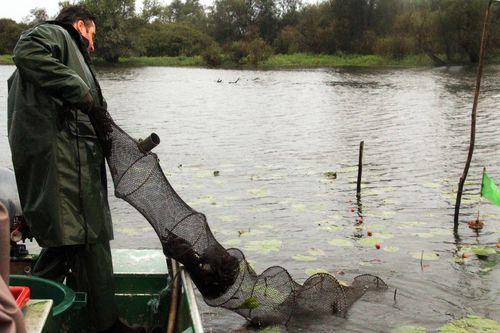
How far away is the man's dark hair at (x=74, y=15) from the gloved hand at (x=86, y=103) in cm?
68

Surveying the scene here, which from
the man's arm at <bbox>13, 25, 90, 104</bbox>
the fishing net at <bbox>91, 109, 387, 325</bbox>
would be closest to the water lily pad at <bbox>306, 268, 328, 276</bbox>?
the fishing net at <bbox>91, 109, 387, 325</bbox>

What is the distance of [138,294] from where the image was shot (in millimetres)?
4398

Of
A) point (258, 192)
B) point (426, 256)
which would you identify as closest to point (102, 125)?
point (426, 256)

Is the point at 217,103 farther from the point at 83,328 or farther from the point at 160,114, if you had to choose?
the point at 83,328

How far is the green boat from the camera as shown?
3.55 meters

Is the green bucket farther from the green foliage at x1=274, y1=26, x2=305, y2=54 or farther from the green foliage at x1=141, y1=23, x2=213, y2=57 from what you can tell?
the green foliage at x1=141, y1=23, x2=213, y2=57

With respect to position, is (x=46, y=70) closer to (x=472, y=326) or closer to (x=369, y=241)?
(x=472, y=326)

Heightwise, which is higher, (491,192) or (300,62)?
(491,192)

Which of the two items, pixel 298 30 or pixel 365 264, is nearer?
pixel 365 264

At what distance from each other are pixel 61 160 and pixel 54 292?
788 millimetres

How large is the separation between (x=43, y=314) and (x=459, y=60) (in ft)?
194

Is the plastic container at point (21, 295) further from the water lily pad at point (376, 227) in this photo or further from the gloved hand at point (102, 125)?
the water lily pad at point (376, 227)

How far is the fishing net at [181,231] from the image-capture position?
4.09 m

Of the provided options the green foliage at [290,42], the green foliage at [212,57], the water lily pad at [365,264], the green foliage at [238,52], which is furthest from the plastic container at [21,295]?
the green foliage at [290,42]
